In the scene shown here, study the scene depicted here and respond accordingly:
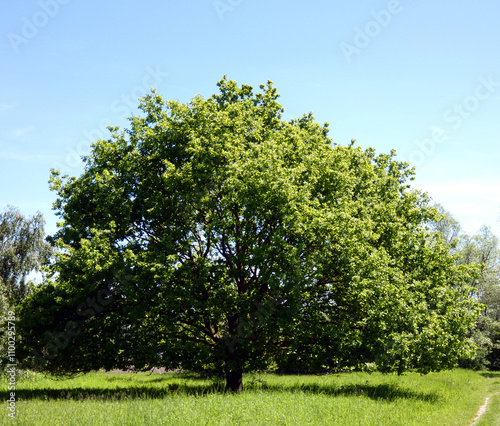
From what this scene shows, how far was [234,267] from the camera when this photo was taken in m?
20.6

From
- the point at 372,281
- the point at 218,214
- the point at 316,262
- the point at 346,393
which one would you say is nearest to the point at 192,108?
the point at 218,214

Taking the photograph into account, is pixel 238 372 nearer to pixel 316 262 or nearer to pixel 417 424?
pixel 316 262

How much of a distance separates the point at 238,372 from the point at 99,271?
8.79 m

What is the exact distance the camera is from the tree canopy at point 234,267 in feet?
60.2

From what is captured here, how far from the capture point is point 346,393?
796 inches

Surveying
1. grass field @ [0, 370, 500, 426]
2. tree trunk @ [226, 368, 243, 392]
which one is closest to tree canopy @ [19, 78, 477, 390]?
tree trunk @ [226, 368, 243, 392]

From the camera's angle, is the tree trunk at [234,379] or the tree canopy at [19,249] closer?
the tree trunk at [234,379]

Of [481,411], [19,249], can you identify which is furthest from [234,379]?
[19,249]

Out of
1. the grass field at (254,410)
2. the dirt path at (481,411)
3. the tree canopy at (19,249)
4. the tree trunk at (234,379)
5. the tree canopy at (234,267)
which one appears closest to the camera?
the grass field at (254,410)

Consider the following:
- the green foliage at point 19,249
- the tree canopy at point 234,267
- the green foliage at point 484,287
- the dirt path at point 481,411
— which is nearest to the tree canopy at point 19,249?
the green foliage at point 19,249

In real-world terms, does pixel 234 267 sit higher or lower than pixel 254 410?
higher

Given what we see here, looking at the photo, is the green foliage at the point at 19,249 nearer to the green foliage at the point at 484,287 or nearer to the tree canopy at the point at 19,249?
the tree canopy at the point at 19,249

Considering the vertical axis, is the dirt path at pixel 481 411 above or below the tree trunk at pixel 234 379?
below

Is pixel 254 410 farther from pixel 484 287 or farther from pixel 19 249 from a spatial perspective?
pixel 484 287
